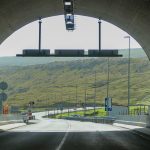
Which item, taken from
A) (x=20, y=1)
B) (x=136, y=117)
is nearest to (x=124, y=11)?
(x=20, y=1)

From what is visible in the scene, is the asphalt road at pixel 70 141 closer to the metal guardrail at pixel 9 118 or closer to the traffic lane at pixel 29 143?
the traffic lane at pixel 29 143

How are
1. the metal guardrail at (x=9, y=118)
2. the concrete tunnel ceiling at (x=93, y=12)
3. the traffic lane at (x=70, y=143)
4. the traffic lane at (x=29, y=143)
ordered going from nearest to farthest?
A: the traffic lane at (x=29, y=143) < the traffic lane at (x=70, y=143) < the concrete tunnel ceiling at (x=93, y=12) < the metal guardrail at (x=9, y=118)

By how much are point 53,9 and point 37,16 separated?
208cm

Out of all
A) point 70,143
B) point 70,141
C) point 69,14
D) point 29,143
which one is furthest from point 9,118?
point 70,143

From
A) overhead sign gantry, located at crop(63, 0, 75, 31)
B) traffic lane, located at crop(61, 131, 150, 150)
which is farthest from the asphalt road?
overhead sign gantry, located at crop(63, 0, 75, 31)

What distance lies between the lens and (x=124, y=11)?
99.2ft

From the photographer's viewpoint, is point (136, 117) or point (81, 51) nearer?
point (81, 51)

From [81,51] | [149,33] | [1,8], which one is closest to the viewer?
[1,8]

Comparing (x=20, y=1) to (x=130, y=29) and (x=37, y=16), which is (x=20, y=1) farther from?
(x=130, y=29)

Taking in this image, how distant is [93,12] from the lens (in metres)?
34.7

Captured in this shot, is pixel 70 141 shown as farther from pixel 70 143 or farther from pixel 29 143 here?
pixel 29 143

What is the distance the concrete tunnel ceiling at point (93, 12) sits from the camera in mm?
28156

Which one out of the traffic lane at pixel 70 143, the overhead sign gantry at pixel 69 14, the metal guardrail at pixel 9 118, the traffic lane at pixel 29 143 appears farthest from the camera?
the metal guardrail at pixel 9 118

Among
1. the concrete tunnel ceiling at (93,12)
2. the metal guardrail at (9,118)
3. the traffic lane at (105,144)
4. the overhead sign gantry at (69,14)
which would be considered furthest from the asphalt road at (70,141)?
the metal guardrail at (9,118)
